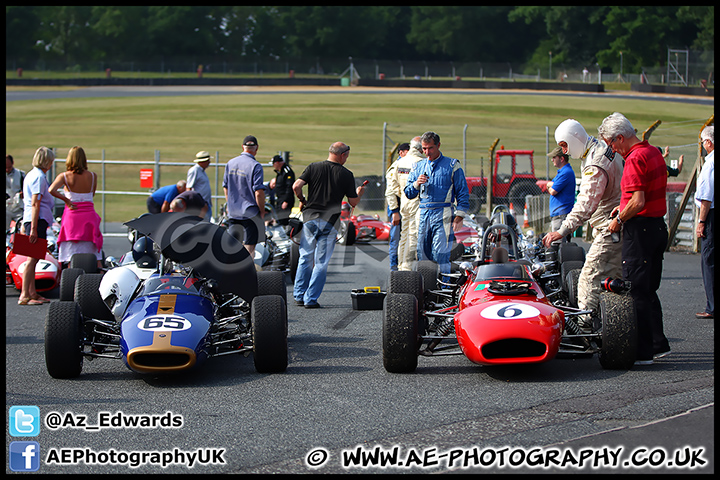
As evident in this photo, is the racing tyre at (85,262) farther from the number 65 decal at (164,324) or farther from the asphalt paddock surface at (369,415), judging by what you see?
the number 65 decal at (164,324)

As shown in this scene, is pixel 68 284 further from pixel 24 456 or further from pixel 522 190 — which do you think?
pixel 522 190

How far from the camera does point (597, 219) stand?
23.5ft

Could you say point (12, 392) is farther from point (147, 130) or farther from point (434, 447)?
point (147, 130)

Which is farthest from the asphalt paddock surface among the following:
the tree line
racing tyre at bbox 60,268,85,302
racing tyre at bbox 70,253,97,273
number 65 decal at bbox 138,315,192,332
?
the tree line

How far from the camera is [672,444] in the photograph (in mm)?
4609

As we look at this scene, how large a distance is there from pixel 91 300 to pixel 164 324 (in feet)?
5.47

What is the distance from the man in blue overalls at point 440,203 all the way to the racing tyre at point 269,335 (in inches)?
116

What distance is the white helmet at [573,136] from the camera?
309 inches

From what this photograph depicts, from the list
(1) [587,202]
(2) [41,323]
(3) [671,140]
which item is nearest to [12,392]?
(2) [41,323]

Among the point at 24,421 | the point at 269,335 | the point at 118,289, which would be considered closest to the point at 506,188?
the point at 118,289

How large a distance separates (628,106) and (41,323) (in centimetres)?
4045

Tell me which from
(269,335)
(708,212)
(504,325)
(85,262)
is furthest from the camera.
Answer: (85,262)
